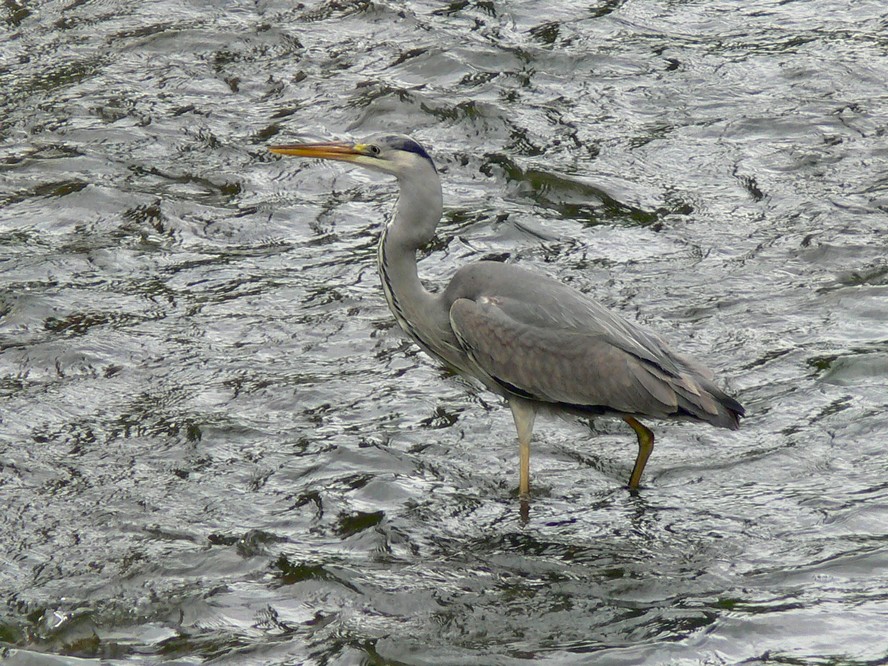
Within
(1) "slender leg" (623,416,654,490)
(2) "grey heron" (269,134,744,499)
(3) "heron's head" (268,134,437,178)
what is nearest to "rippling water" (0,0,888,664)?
(1) "slender leg" (623,416,654,490)

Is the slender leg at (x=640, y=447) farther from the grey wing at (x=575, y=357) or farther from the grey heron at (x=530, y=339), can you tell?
the grey wing at (x=575, y=357)

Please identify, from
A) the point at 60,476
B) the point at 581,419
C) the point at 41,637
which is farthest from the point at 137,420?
the point at 581,419

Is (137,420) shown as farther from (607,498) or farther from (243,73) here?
(243,73)

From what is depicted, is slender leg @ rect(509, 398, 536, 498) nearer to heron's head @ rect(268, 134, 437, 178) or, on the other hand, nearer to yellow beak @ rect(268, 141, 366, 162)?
heron's head @ rect(268, 134, 437, 178)

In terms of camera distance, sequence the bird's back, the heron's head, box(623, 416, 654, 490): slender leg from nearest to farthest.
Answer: the bird's back
box(623, 416, 654, 490): slender leg
the heron's head

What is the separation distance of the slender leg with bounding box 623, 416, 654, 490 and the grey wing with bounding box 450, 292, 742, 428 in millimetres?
200

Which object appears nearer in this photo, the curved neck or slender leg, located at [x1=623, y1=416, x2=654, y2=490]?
slender leg, located at [x1=623, y1=416, x2=654, y2=490]

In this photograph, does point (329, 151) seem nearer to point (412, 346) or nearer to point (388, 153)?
point (388, 153)

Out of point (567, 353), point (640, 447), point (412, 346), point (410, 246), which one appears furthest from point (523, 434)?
point (412, 346)

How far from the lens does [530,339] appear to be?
6.16 metres

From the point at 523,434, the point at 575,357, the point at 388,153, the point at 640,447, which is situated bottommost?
the point at 640,447

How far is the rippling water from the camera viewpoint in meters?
5.16

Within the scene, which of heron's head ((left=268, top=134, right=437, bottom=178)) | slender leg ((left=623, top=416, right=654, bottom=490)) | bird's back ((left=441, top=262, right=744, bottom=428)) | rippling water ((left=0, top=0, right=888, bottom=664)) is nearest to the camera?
rippling water ((left=0, top=0, right=888, bottom=664))

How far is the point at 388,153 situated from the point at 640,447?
6.01 feet
